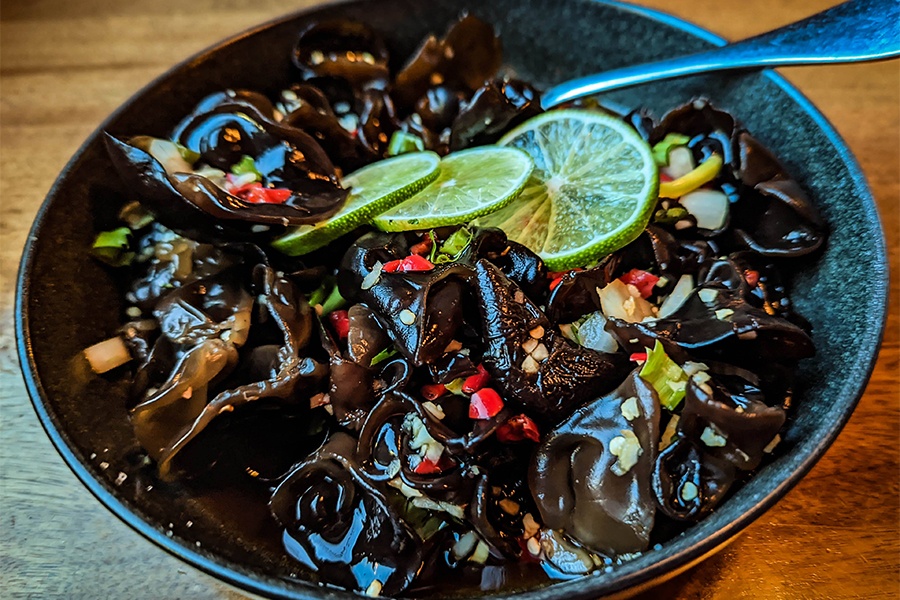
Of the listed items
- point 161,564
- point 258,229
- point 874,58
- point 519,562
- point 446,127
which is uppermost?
point 874,58

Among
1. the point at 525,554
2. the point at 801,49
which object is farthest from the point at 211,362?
the point at 801,49

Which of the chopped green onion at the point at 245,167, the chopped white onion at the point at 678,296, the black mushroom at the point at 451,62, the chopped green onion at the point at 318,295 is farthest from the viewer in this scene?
the black mushroom at the point at 451,62

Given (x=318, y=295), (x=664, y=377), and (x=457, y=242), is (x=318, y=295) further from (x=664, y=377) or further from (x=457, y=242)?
(x=664, y=377)

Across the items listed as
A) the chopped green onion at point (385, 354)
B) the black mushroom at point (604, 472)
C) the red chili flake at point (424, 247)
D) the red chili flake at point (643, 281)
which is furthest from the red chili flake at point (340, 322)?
the red chili flake at point (643, 281)

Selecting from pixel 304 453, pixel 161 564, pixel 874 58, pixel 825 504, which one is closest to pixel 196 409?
pixel 304 453

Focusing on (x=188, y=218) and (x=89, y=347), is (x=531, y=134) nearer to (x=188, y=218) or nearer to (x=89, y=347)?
(x=188, y=218)

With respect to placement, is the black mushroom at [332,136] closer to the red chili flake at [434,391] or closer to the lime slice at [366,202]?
the lime slice at [366,202]
